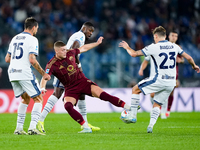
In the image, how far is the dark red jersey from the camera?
7254 millimetres

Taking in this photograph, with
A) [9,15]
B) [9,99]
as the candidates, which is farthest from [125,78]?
[9,15]

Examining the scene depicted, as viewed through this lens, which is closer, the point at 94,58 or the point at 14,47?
the point at 14,47

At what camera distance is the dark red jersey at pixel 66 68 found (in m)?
7.25

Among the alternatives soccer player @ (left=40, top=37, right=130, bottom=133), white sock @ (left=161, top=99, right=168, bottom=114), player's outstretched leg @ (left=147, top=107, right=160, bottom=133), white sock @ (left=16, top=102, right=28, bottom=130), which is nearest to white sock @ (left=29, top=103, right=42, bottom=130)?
white sock @ (left=16, top=102, right=28, bottom=130)

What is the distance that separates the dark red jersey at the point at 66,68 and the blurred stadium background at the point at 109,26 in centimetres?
737

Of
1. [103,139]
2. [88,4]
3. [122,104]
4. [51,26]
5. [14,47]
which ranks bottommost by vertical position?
[103,139]

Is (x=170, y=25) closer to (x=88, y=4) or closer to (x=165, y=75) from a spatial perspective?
(x=88, y=4)

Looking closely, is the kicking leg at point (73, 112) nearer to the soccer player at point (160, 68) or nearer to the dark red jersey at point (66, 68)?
the dark red jersey at point (66, 68)

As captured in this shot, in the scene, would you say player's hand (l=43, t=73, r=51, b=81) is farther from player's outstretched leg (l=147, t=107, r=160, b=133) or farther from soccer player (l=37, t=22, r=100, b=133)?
player's outstretched leg (l=147, t=107, r=160, b=133)

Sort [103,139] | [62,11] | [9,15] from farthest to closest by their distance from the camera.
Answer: [62,11] < [9,15] < [103,139]

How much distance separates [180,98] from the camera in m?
15.1

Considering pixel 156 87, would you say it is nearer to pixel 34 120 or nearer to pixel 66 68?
pixel 66 68

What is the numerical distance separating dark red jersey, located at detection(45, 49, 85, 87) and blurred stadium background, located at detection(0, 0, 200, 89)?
7.37 metres

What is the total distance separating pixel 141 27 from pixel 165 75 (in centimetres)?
1319
